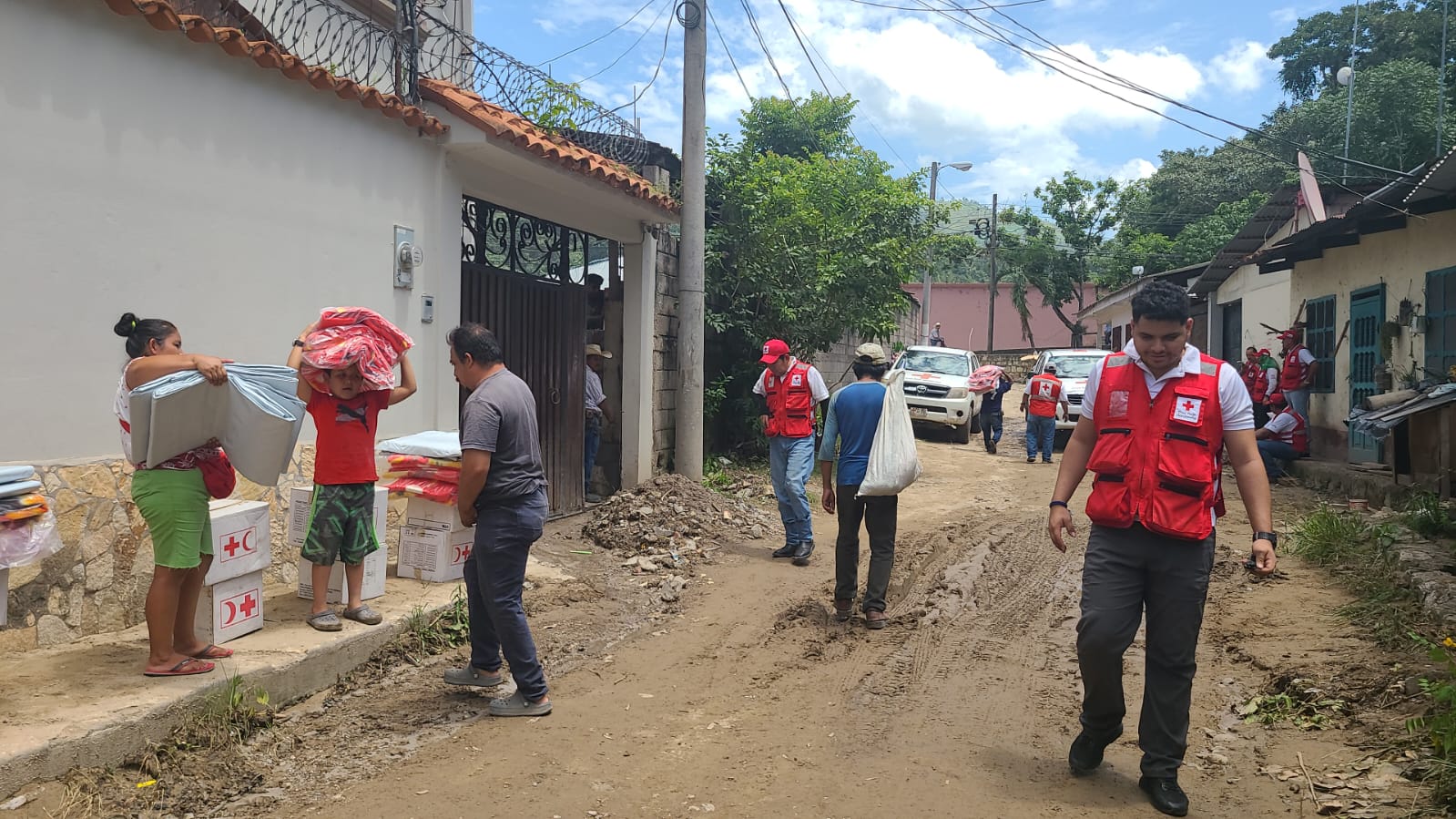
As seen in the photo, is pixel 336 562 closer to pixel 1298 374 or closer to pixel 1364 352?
pixel 1364 352

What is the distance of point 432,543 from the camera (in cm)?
637

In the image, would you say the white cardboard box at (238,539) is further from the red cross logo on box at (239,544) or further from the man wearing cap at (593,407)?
the man wearing cap at (593,407)

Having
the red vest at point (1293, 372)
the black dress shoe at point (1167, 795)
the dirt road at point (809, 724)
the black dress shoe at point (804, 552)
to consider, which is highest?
the red vest at point (1293, 372)

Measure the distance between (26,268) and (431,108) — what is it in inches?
130

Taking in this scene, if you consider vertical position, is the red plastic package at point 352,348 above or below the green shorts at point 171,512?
above

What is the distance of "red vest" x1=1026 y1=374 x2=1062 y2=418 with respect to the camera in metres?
14.4

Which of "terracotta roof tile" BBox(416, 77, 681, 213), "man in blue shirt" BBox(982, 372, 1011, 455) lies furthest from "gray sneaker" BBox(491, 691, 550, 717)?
"man in blue shirt" BBox(982, 372, 1011, 455)

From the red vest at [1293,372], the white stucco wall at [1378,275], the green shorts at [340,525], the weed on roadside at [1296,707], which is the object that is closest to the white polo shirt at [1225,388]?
the weed on roadside at [1296,707]

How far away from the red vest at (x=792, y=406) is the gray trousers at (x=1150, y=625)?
4.70m

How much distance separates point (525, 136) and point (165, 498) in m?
4.02

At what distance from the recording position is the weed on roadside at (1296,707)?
4.53 meters

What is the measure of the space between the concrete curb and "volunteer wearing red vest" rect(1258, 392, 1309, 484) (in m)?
10.9

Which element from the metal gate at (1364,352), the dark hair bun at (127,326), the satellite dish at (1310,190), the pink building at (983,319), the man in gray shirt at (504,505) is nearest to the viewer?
the dark hair bun at (127,326)

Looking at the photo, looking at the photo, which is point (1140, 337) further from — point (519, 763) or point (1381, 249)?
point (1381, 249)
